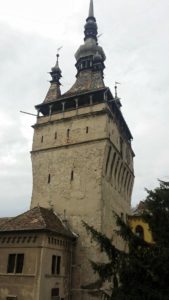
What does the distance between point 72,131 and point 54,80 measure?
8.55 m

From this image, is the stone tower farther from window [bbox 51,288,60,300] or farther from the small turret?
window [bbox 51,288,60,300]

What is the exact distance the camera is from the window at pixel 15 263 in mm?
22219

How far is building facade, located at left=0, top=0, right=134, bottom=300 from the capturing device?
80.9 ft

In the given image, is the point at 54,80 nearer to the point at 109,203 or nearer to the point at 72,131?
the point at 72,131

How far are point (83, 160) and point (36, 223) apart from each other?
8096 millimetres

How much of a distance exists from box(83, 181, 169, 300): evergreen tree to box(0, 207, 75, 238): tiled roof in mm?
8782

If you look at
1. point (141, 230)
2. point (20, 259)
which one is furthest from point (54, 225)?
point (141, 230)

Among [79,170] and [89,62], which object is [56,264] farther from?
[89,62]

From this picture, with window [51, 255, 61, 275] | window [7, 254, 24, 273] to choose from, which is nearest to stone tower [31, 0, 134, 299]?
window [51, 255, 61, 275]

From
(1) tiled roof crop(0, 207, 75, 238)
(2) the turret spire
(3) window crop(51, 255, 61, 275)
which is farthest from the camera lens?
(2) the turret spire

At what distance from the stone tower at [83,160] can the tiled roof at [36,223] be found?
2073 millimetres

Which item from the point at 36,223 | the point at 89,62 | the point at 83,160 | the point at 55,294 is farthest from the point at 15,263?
the point at 89,62

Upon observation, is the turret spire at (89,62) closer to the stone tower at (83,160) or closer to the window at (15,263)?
the stone tower at (83,160)

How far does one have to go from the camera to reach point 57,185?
2958cm
